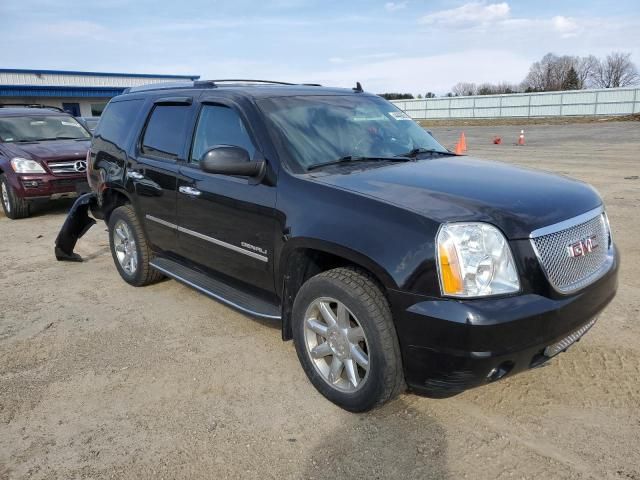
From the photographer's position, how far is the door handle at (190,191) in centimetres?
413

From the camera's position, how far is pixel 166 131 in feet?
15.3

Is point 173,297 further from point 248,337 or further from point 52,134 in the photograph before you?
point 52,134

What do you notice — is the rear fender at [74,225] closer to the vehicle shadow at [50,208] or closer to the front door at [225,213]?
the front door at [225,213]

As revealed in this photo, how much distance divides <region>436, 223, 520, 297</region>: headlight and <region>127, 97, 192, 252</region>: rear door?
8.31ft

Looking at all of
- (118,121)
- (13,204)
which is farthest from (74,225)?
(13,204)

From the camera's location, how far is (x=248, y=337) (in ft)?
14.0

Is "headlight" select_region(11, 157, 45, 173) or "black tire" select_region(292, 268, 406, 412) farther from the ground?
"headlight" select_region(11, 157, 45, 173)

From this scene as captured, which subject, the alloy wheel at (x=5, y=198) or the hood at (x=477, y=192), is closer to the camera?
the hood at (x=477, y=192)

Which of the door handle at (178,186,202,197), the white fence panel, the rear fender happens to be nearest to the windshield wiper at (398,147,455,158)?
the door handle at (178,186,202,197)

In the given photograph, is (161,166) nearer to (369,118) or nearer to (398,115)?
(369,118)

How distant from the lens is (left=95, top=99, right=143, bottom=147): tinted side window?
5.24 metres

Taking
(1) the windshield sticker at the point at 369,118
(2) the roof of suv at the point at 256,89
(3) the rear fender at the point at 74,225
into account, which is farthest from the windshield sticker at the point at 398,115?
(3) the rear fender at the point at 74,225

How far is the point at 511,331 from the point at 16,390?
313 cm

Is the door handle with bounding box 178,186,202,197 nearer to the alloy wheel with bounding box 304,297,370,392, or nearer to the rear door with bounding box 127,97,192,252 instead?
the rear door with bounding box 127,97,192,252
